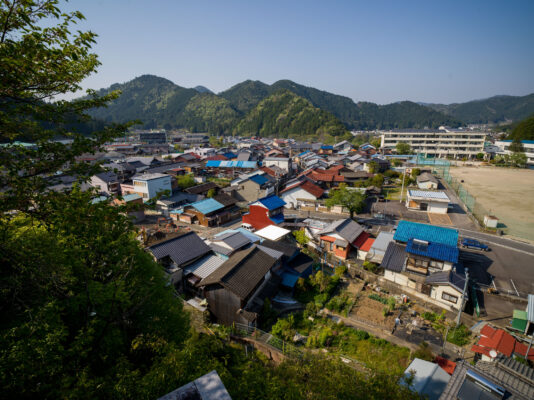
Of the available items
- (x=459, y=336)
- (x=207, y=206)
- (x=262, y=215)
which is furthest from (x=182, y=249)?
(x=459, y=336)

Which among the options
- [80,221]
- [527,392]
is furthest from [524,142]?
[80,221]

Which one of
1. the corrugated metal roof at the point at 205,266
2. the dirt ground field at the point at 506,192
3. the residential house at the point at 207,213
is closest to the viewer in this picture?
the corrugated metal roof at the point at 205,266

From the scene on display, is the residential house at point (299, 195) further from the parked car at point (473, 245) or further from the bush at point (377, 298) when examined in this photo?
the bush at point (377, 298)

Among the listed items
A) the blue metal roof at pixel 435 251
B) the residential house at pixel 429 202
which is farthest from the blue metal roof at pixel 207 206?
the residential house at pixel 429 202

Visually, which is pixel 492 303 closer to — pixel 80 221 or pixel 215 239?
pixel 215 239

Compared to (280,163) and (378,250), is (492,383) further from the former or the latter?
(280,163)

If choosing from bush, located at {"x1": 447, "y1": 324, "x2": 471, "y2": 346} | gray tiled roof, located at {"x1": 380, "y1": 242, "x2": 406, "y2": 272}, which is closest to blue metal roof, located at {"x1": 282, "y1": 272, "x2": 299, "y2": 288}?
gray tiled roof, located at {"x1": 380, "y1": 242, "x2": 406, "y2": 272}
